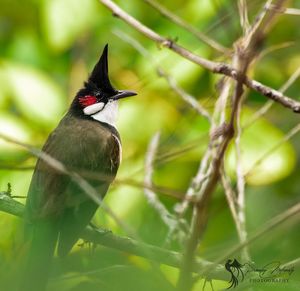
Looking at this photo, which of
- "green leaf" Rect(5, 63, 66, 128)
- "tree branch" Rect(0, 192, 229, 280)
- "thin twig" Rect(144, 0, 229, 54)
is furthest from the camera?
"green leaf" Rect(5, 63, 66, 128)

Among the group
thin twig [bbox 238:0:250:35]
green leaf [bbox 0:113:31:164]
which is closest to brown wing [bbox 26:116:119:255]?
green leaf [bbox 0:113:31:164]

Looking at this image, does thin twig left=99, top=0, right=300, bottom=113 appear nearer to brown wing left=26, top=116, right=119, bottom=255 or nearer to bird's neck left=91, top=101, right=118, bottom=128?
brown wing left=26, top=116, right=119, bottom=255

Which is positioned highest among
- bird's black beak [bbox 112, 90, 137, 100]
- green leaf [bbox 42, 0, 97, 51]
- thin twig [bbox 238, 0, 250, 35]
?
green leaf [bbox 42, 0, 97, 51]

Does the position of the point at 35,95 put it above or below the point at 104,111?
below

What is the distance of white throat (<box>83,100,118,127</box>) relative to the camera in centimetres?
373

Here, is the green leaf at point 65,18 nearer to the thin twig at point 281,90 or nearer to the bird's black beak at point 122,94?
the bird's black beak at point 122,94

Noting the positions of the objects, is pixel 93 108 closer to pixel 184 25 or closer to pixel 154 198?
pixel 154 198

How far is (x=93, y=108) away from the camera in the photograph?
12.3 ft

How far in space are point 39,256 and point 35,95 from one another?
4.81 feet

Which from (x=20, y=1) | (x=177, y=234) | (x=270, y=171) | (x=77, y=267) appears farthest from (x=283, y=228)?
(x=20, y=1)

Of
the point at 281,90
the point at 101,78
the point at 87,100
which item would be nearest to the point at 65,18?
the point at 101,78

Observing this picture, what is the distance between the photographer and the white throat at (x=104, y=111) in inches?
147

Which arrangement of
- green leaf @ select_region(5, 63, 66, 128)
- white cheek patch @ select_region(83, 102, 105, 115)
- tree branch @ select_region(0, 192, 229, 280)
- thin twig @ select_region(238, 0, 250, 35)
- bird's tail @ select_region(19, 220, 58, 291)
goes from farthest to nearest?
white cheek patch @ select_region(83, 102, 105, 115) → green leaf @ select_region(5, 63, 66, 128) → thin twig @ select_region(238, 0, 250, 35) → tree branch @ select_region(0, 192, 229, 280) → bird's tail @ select_region(19, 220, 58, 291)

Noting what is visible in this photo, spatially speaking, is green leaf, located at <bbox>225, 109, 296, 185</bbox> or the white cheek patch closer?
green leaf, located at <bbox>225, 109, 296, 185</bbox>
